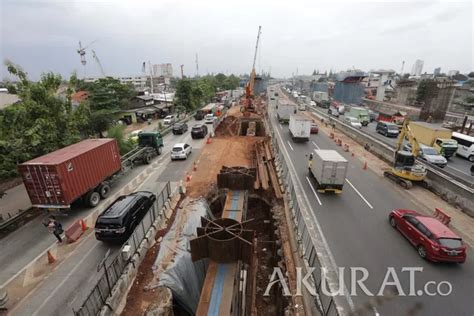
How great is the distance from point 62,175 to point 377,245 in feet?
56.6

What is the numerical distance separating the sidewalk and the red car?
75.4ft

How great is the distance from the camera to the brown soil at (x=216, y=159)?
59.8 ft

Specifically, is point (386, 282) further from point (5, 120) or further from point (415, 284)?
point (5, 120)

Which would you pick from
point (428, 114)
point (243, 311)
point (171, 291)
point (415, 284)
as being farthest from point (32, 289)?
point (428, 114)

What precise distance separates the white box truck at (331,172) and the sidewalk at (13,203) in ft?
66.2

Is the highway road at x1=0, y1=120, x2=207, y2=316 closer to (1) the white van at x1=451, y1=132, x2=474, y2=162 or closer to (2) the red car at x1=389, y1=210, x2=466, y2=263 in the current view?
(2) the red car at x1=389, y1=210, x2=466, y2=263

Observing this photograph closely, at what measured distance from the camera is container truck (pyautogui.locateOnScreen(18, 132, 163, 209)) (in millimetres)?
13047

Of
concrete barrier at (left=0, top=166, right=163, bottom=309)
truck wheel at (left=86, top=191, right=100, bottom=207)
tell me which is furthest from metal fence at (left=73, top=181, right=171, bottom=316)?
truck wheel at (left=86, top=191, right=100, bottom=207)

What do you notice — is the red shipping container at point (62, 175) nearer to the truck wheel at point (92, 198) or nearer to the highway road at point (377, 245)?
the truck wheel at point (92, 198)

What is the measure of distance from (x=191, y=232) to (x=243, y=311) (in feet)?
13.6

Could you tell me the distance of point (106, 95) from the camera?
41.1 meters

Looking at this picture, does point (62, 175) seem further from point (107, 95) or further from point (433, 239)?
point (107, 95)

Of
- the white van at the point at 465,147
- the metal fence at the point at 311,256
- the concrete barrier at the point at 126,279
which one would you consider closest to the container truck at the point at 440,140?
the white van at the point at 465,147

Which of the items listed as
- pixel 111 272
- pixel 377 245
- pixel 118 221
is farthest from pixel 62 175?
pixel 377 245
